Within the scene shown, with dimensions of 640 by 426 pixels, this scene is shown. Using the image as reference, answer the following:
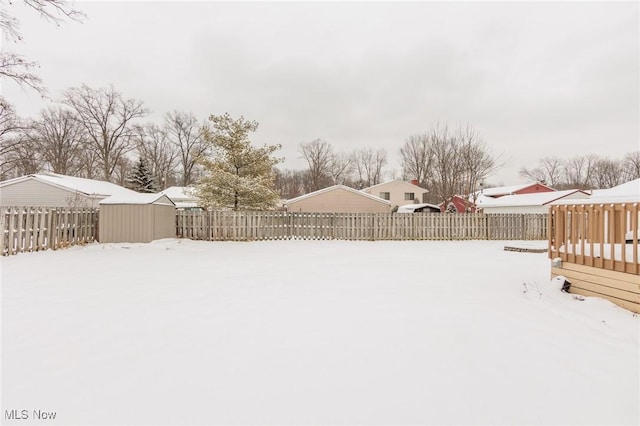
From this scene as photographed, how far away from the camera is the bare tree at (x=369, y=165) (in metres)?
50.5

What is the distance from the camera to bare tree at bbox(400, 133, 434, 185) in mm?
40750

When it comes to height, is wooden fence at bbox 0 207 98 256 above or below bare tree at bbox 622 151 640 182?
below

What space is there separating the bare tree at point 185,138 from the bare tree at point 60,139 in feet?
31.8

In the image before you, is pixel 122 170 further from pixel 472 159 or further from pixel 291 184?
pixel 472 159

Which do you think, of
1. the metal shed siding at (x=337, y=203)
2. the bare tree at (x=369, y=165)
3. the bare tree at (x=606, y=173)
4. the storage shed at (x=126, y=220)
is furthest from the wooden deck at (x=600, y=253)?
the bare tree at (x=606, y=173)

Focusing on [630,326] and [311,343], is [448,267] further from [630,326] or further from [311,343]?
[311,343]

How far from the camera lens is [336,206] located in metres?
21.7

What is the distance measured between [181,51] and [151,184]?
20.3 m

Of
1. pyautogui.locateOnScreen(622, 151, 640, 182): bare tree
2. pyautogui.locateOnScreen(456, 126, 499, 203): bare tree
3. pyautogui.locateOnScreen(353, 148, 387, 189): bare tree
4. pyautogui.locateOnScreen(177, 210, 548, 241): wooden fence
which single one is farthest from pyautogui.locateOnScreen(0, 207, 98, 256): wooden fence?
pyautogui.locateOnScreen(622, 151, 640, 182): bare tree

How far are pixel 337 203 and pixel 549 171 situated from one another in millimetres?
57031

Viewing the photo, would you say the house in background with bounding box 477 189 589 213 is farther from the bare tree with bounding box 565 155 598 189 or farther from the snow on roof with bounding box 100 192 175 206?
the bare tree with bounding box 565 155 598 189

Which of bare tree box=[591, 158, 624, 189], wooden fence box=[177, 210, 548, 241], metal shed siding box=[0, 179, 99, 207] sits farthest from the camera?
bare tree box=[591, 158, 624, 189]

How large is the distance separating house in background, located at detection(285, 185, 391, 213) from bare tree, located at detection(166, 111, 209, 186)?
22.5m

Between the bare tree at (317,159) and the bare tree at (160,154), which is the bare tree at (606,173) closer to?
the bare tree at (317,159)
